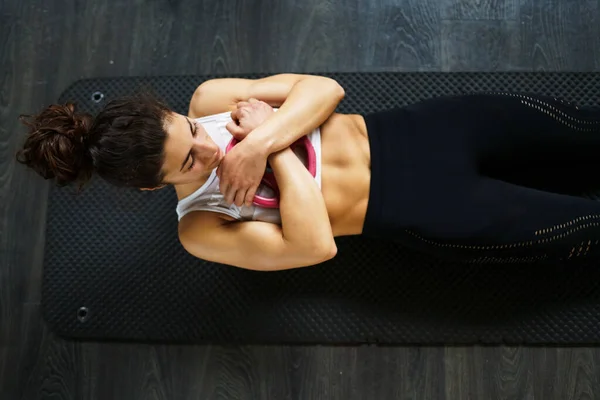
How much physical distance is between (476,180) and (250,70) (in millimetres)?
882

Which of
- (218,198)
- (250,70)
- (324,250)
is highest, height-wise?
(250,70)

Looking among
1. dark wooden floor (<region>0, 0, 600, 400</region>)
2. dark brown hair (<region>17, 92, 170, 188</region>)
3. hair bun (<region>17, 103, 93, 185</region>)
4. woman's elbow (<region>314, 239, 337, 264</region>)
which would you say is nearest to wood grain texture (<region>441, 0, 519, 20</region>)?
dark wooden floor (<region>0, 0, 600, 400</region>)

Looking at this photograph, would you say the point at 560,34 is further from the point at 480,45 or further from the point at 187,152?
the point at 187,152

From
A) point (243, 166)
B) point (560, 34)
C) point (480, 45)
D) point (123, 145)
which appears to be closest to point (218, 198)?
point (243, 166)

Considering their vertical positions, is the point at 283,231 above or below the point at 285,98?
below

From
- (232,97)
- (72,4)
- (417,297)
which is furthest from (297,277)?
(72,4)

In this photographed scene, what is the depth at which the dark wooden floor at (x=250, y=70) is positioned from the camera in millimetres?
1544

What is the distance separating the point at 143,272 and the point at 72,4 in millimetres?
1032

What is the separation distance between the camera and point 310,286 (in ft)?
5.10

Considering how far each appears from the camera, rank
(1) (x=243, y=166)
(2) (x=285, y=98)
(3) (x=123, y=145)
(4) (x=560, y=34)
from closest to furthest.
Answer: (3) (x=123, y=145)
(1) (x=243, y=166)
(2) (x=285, y=98)
(4) (x=560, y=34)

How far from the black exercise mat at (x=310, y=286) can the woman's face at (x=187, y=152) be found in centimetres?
60

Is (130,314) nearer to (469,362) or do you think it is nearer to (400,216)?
(400,216)

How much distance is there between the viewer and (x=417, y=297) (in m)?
1.53

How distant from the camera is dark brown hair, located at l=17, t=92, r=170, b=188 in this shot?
96 cm
